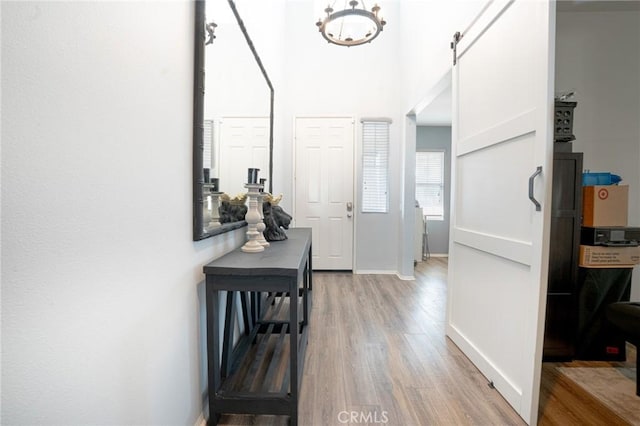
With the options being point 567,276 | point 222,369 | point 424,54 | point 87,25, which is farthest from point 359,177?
point 87,25

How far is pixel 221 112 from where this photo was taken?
1.52m

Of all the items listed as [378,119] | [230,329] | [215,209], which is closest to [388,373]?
[230,329]

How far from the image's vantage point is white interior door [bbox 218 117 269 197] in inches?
63.2

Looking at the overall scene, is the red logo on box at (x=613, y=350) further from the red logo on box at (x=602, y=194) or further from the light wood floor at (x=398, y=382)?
the red logo on box at (x=602, y=194)

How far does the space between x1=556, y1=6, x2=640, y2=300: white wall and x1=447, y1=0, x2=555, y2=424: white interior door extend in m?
1.35

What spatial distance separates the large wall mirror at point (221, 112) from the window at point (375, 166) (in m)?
2.08

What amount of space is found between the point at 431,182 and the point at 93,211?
565 centimetres

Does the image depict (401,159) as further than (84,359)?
Yes

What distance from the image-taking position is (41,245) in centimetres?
55

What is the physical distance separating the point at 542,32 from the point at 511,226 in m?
0.92

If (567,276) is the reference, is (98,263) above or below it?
above

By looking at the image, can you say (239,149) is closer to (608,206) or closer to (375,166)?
(608,206)

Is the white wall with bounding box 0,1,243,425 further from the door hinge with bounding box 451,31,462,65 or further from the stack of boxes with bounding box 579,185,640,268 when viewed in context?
the stack of boxes with bounding box 579,185,640,268

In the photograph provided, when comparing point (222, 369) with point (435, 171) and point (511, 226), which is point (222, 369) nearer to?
point (511, 226)
